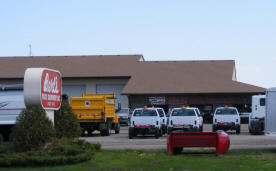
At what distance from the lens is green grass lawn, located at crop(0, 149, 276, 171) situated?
13.5 m

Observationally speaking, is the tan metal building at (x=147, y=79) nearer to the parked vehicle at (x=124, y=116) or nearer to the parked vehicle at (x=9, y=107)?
the parked vehicle at (x=124, y=116)

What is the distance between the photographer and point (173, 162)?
48.0 feet

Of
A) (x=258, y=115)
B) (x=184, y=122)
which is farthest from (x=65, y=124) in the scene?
(x=258, y=115)

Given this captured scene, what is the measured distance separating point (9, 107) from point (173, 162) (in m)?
11.7

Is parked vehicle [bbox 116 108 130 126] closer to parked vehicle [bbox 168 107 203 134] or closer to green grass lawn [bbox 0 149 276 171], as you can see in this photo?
parked vehicle [bbox 168 107 203 134]

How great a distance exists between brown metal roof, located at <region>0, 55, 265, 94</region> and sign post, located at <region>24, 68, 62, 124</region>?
37883mm

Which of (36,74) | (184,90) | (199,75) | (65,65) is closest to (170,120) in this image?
(36,74)

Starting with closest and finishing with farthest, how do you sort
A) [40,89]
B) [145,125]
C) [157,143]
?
[40,89]
[157,143]
[145,125]

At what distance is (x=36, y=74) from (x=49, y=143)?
209 centimetres

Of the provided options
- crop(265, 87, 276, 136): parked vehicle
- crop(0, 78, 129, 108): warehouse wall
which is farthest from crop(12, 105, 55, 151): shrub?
crop(0, 78, 129, 108): warehouse wall

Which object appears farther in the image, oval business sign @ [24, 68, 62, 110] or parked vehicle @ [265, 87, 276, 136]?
parked vehicle @ [265, 87, 276, 136]

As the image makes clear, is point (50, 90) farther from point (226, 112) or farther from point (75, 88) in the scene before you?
point (75, 88)

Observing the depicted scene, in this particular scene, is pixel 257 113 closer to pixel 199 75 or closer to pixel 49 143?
pixel 49 143

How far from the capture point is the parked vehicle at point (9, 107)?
23672 millimetres
